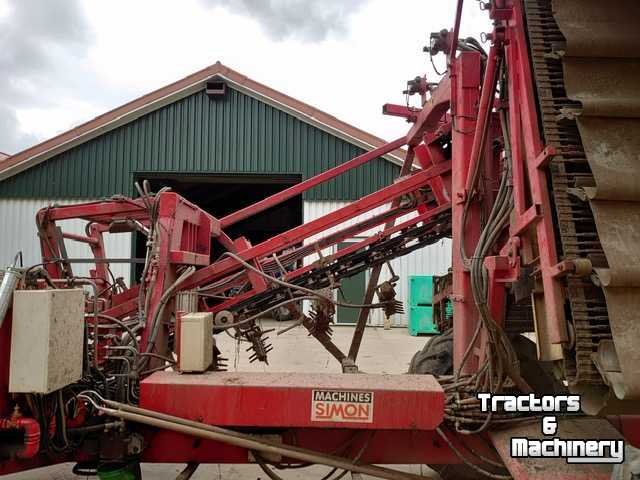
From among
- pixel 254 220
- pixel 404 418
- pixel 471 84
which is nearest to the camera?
pixel 404 418

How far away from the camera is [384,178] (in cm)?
1260

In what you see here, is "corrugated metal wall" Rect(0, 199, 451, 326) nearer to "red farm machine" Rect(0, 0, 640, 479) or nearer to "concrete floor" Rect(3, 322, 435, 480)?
"concrete floor" Rect(3, 322, 435, 480)

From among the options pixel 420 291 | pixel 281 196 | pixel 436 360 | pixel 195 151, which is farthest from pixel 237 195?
pixel 436 360

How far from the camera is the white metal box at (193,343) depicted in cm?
277

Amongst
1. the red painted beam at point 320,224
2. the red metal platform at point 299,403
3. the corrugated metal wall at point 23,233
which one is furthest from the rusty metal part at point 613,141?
the corrugated metal wall at point 23,233

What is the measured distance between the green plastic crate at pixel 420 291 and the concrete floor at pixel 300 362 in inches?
33.3

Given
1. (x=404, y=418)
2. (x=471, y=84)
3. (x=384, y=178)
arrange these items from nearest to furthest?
(x=404, y=418), (x=471, y=84), (x=384, y=178)

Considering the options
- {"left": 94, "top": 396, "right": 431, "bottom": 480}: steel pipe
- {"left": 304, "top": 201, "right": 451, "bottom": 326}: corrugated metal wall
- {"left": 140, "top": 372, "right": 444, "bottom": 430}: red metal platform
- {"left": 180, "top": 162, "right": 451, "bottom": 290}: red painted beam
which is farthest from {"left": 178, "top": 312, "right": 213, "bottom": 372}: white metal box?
{"left": 304, "top": 201, "right": 451, "bottom": 326}: corrugated metal wall

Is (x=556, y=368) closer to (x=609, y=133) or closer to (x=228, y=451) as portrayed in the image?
(x=609, y=133)

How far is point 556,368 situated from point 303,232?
217 centimetres

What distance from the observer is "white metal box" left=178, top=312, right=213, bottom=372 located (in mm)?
2771

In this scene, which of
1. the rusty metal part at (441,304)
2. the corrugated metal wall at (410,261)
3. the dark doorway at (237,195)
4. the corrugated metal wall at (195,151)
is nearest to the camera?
the rusty metal part at (441,304)

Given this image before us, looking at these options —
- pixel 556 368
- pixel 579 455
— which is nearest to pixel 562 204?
pixel 556 368

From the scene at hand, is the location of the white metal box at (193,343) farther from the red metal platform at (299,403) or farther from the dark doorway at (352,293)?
the dark doorway at (352,293)
